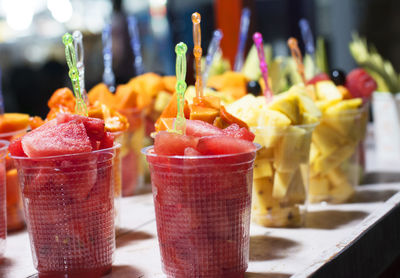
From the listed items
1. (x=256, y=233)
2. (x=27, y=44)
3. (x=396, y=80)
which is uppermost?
(x=27, y=44)

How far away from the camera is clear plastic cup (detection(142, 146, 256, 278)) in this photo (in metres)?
0.79

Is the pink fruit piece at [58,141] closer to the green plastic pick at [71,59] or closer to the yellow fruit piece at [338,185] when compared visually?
the green plastic pick at [71,59]

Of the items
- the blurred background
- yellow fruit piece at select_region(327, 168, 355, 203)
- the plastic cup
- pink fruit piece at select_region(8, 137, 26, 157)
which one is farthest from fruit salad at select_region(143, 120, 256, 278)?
the blurred background

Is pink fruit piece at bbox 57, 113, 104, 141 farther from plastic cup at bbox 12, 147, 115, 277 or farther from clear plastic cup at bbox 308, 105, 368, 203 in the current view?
clear plastic cup at bbox 308, 105, 368, 203

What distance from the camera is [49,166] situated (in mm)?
825

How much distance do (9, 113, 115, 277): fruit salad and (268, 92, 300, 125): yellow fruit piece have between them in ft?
1.34

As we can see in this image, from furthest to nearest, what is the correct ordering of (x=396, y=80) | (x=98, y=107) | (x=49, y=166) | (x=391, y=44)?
(x=391, y=44), (x=396, y=80), (x=98, y=107), (x=49, y=166)

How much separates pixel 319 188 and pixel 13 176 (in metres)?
0.74

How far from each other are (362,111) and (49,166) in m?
0.90

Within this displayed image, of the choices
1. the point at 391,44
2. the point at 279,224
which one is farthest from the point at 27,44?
the point at 279,224

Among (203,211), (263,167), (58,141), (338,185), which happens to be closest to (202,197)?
(203,211)

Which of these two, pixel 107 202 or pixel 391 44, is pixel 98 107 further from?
pixel 391 44

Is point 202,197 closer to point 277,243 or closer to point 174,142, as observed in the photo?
point 174,142

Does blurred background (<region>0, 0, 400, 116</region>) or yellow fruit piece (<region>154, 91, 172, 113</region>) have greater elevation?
blurred background (<region>0, 0, 400, 116</region>)
